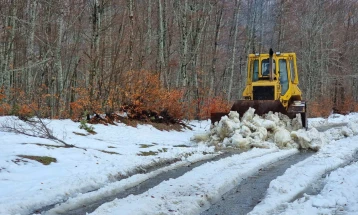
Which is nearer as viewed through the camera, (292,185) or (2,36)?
(292,185)

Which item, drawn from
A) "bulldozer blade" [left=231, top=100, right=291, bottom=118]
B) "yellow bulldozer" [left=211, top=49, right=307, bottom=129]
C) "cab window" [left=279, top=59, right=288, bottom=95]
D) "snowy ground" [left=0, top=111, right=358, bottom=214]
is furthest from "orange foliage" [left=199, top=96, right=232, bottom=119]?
"snowy ground" [left=0, top=111, right=358, bottom=214]

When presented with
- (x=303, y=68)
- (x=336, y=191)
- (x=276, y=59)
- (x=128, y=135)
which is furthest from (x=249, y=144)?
(x=303, y=68)

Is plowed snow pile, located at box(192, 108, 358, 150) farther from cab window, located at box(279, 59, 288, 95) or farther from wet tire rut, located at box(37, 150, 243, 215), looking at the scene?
wet tire rut, located at box(37, 150, 243, 215)

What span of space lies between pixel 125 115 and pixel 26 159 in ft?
23.2

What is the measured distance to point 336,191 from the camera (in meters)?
5.80

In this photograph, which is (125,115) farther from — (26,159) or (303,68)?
(303,68)

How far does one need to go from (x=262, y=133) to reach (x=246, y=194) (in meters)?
5.95

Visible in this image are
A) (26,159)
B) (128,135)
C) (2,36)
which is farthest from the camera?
(2,36)

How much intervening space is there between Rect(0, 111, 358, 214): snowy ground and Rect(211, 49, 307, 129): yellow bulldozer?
1744 millimetres

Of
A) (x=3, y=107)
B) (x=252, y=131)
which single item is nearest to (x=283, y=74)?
(x=252, y=131)

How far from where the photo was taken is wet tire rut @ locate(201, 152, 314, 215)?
530 cm

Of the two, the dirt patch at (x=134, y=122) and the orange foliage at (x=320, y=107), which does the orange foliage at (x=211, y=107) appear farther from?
the orange foliage at (x=320, y=107)

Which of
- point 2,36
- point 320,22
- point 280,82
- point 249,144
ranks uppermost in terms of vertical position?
point 320,22

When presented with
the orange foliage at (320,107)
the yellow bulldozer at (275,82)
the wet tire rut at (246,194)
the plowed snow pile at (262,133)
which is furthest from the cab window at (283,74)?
the orange foliage at (320,107)
